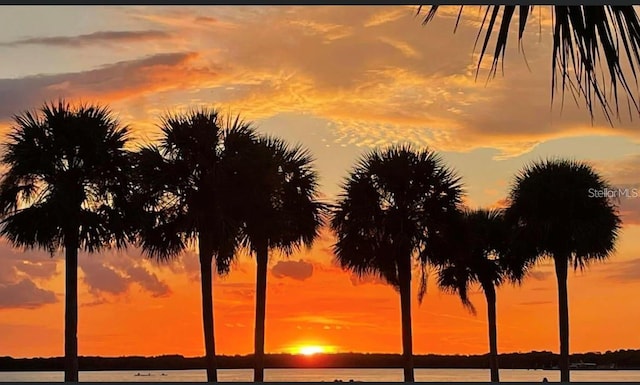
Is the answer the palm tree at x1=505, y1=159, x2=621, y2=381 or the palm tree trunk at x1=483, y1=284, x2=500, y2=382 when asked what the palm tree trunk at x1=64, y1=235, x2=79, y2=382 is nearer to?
the palm tree at x1=505, y1=159, x2=621, y2=381

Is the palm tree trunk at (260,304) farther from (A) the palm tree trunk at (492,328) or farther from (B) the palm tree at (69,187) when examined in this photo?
(A) the palm tree trunk at (492,328)

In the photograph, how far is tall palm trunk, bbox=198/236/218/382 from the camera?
34.5 m

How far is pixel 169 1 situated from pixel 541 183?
3429 centimetres

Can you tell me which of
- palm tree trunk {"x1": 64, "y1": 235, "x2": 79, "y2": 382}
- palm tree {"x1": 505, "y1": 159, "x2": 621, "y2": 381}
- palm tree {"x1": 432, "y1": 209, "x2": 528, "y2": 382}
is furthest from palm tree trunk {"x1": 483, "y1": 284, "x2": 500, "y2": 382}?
palm tree trunk {"x1": 64, "y1": 235, "x2": 79, "y2": 382}

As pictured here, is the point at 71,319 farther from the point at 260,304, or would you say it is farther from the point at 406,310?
the point at 406,310

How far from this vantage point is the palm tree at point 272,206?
3581 cm

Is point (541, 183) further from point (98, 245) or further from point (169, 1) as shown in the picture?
point (169, 1)

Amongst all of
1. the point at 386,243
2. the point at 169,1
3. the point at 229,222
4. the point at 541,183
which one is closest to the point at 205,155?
the point at 229,222

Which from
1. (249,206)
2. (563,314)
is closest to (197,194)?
(249,206)

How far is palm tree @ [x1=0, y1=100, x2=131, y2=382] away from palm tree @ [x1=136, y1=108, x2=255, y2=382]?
1.24m

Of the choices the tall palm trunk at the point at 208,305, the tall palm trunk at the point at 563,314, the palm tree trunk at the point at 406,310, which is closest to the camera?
the tall palm trunk at the point at 208,305

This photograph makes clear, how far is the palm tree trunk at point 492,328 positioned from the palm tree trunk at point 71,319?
76.5 ft

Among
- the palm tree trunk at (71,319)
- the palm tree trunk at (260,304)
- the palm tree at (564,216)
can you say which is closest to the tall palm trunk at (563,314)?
the palm tree at (564,216)

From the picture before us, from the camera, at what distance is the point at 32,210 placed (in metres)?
33.2
